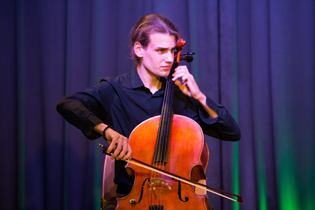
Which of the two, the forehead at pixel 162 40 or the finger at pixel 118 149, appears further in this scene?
the forehead at pixel 162 40

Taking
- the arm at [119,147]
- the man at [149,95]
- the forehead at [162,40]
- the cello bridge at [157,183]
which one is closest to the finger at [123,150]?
the arm at [119,147]

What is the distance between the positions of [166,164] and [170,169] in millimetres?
26

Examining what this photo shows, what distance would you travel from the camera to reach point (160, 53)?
1437 millimetres

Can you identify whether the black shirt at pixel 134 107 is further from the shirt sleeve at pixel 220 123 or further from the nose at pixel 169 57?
the nose at pixel 169 57

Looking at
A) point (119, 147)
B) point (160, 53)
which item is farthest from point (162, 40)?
point (119, 147)

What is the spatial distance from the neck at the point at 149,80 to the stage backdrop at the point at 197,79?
28.0 inches

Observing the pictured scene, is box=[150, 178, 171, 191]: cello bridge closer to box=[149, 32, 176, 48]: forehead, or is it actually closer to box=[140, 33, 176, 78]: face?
box=[140, 33, 176, 78]: face

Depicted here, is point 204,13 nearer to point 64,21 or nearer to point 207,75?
point 207,75

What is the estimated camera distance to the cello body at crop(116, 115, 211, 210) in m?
1.11

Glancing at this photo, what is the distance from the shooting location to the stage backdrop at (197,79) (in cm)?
216

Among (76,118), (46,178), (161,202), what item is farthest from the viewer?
(46,178)

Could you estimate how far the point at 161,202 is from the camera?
3.66 feet

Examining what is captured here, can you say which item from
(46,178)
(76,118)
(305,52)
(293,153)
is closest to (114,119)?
(76,118)

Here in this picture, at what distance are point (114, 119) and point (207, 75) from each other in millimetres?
1051
